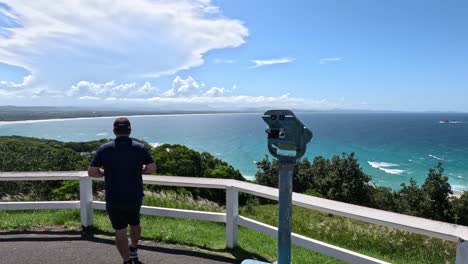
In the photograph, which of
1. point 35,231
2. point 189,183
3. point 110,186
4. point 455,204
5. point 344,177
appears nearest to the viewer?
point 110,186

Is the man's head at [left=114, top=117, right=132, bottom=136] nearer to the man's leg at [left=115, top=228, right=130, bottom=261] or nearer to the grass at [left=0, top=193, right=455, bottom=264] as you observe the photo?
the man's leg at [left=115, top=228, right=130, bottom=261]

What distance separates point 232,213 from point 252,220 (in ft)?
0.84

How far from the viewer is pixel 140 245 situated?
16.4 ft

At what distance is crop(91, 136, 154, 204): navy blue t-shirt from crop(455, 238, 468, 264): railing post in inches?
113

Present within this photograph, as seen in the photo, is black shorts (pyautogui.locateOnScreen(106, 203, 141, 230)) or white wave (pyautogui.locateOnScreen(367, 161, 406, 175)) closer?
black shorts (pyautogui.locateOnScreen(106, 203, 141, 230))

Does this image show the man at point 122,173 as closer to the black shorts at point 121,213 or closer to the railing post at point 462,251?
the black shorts at point 121,213

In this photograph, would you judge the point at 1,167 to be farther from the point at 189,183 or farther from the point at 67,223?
the point at 189,183

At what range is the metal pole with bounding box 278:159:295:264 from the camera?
270 centimetres

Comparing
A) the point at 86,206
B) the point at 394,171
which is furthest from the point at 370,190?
the point at 394,171

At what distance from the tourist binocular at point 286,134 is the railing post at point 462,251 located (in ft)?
4.57

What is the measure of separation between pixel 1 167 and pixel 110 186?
104 ft

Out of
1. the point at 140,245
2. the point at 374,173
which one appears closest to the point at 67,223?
the point at 140,245

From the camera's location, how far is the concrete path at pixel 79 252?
4.45 m

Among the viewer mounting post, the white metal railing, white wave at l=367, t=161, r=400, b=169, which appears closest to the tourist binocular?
the viewer mounting post
